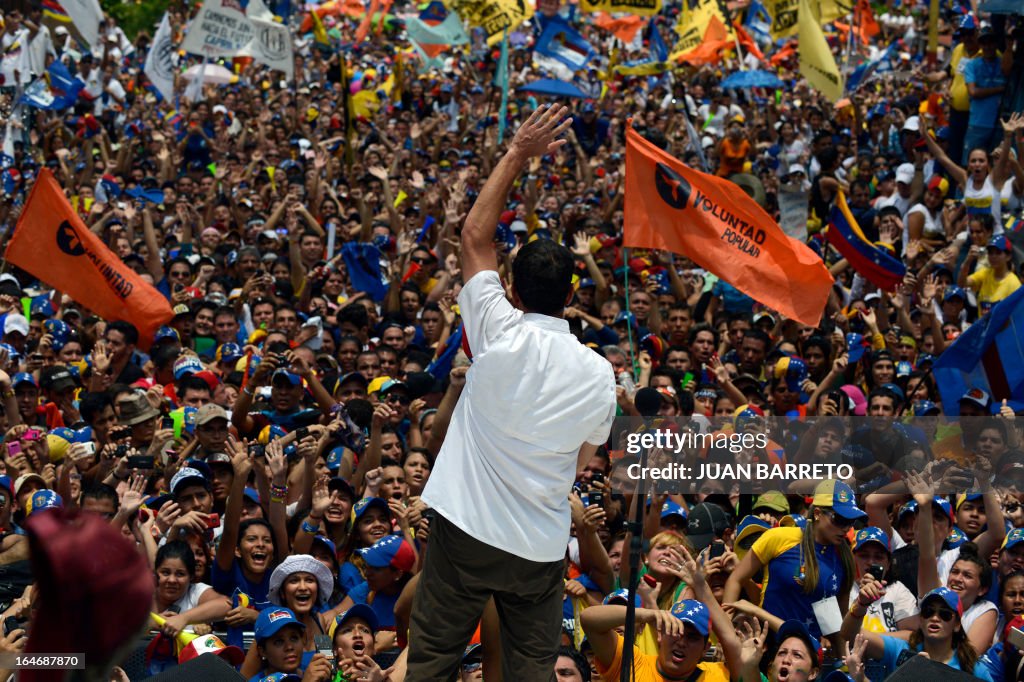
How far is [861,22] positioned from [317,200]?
37.7 ft

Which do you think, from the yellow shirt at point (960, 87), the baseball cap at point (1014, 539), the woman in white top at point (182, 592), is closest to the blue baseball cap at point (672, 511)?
the baseball cap at point (1014, 539)

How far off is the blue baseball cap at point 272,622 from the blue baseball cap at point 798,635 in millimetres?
2167

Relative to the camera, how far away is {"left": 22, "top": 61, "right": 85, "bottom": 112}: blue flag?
19438 mm

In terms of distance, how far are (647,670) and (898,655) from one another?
1.18 metres

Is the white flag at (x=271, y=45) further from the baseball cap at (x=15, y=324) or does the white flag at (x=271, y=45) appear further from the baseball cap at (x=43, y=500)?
the baseball cap at (x=43, y=500)

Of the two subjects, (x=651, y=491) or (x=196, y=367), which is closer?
(x=651, y=491)

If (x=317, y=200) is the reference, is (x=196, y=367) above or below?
below

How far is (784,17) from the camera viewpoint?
2105 centimetres

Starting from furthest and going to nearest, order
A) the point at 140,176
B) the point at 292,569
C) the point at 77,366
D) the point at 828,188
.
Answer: the point at 140,176 → the point at 828,188 → the point at 77,366 → the point at 292,569

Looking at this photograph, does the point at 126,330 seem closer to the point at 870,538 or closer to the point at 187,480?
the point at 187,480

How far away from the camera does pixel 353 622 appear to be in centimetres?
630

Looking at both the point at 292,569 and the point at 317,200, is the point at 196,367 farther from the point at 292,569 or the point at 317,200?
the point at 317,200

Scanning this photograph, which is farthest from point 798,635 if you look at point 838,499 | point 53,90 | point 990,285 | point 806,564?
point 53,90

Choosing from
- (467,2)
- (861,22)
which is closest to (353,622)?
(467,2)
